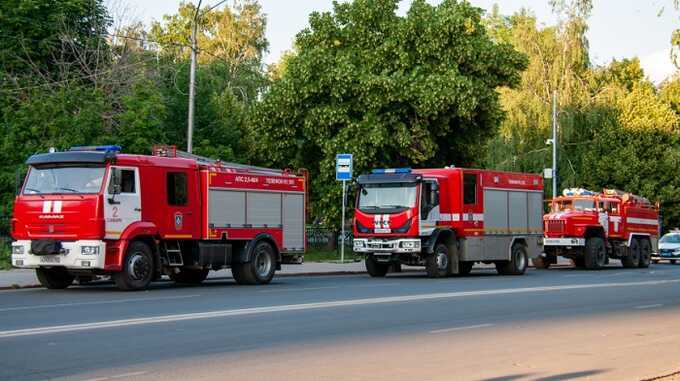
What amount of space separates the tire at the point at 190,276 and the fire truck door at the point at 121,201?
4007 mm

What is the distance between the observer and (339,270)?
33.7 m

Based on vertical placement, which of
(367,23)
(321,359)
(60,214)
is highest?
(367,23)

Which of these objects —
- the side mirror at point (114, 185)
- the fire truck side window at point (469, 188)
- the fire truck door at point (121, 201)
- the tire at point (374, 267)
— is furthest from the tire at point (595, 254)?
the side mirror at point (114, 185)

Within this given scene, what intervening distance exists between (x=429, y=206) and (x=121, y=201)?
10.2 m

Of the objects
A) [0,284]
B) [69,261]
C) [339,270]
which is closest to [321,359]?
[69,261]

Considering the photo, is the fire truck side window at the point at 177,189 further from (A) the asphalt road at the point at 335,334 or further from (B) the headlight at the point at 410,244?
(B) the headlight at the point at 410,244

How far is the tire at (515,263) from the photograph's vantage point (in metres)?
33.6

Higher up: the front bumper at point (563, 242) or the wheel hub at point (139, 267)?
the front bumper at point (563, 242)

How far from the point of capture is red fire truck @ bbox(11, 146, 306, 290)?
22219 millimetres

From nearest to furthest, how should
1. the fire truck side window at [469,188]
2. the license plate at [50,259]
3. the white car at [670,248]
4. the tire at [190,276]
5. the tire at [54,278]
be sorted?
the license plate at [50,259] → the tire at [54,278] → the tire at [190,276] → the fire truck side window at [469,188] → the white car at [670,248]

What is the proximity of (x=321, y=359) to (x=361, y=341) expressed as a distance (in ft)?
5.83

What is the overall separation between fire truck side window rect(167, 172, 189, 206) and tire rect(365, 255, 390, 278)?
8065 mm

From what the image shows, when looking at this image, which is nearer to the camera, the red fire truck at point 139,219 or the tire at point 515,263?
the red fire truck at point 139,219

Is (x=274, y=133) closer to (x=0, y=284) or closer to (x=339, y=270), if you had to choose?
(x=339, y=270)
